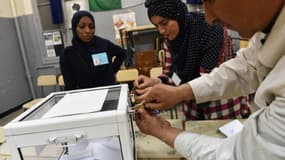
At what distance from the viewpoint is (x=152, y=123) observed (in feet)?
2.36

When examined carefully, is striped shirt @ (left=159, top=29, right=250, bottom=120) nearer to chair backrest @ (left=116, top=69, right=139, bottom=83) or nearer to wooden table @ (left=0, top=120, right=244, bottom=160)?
wooden table @ (left=0, top=120, right=244, bottom=160)

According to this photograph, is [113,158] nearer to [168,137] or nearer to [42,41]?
[168,137]

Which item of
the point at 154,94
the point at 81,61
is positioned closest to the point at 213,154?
the point at 154,94

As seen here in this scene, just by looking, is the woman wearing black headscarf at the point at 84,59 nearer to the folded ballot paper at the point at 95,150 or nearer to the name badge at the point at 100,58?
the name badge at the point at 100,58

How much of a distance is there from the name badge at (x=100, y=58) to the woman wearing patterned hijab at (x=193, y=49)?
2.93 ft

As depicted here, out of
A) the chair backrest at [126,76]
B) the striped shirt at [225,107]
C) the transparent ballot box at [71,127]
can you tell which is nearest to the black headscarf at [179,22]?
the striped shirt at [225,107]

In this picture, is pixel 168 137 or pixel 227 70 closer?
pixel 168 137

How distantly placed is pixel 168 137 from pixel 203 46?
68 cm

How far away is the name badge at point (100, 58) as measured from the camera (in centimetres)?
218

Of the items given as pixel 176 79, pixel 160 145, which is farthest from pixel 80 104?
pixel 176 79

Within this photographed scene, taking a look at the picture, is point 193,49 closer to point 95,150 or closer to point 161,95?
point 161,95

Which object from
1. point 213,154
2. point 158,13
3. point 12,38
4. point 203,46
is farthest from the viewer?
point 12,38

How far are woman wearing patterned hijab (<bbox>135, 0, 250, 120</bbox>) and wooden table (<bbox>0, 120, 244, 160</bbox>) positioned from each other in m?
0.27

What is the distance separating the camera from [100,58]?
222cm
